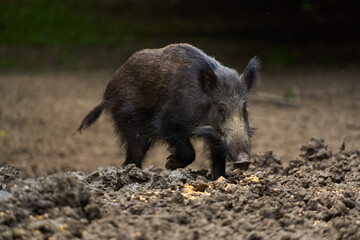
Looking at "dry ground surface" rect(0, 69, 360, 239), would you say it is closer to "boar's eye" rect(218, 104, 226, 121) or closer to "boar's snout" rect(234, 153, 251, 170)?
"boar's snout" rect(234, 153, 251, 170)

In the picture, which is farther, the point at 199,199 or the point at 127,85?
the point at 127,85

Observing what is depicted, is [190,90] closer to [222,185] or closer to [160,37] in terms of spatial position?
[222,185]

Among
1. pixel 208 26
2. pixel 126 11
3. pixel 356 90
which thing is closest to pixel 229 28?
pixel 208 26

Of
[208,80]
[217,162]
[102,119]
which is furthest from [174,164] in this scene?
[102,119]

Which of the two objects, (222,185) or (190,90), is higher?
(190,90)

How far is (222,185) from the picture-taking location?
3.90 meters

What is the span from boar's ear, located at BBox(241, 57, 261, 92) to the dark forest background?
8.88 metres

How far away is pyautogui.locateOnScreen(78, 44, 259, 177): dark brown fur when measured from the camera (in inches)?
198

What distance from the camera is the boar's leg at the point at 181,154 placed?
5.21 m

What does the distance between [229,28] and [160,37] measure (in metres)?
2.26

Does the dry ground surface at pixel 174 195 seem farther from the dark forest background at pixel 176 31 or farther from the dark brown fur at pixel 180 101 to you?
the dark forest background at pixel 176 31

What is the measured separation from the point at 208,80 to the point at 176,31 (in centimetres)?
1296

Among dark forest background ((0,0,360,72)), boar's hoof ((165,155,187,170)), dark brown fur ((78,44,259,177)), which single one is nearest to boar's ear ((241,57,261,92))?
dark brown fur ((78,44,259,177))

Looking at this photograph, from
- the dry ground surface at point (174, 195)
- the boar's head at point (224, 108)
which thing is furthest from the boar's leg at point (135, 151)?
the boar's head at point (224, 108)
